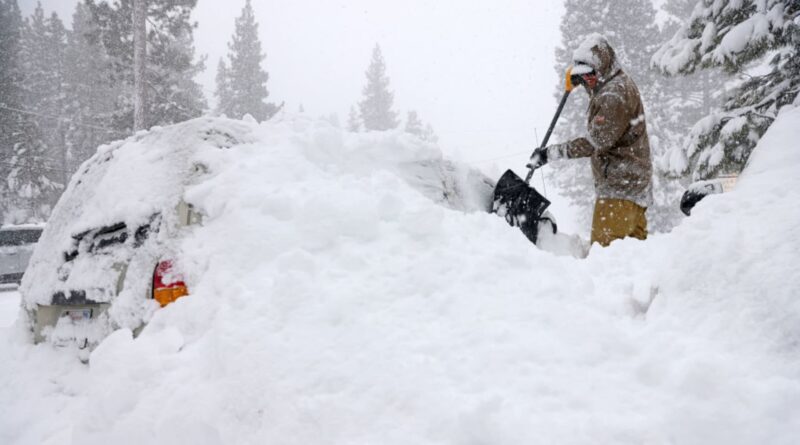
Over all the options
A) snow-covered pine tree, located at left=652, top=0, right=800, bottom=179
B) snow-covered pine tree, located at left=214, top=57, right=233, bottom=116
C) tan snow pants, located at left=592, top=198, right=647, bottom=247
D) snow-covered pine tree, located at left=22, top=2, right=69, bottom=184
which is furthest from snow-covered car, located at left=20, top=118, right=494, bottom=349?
snow-covered pine tree, located at left=22, top=2, right=69, bottom=184

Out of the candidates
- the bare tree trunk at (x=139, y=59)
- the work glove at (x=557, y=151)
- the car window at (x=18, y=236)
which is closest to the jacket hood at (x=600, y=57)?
the work glove at (x=557, y=151)

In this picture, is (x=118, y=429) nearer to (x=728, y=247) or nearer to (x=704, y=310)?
(x=704, y=310)

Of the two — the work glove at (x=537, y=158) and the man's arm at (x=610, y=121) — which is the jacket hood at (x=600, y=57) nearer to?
the man's arm at (x=610, y=121)

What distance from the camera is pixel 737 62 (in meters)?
5.95

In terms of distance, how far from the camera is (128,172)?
121 inches

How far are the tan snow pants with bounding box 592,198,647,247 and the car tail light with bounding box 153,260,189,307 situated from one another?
3.16 meters

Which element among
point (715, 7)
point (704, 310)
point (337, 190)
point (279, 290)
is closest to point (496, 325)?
point (704, 310)

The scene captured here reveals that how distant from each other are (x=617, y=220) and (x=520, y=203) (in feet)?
2.74

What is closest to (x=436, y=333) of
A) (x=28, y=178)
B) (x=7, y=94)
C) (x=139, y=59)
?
(x=139, y=59)

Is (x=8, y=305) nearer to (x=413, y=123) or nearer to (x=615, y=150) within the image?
(x=615, y=150)

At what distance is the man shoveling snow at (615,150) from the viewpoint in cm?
365

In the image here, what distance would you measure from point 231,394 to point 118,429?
0.61m

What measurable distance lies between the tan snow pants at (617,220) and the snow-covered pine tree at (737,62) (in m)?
3.52

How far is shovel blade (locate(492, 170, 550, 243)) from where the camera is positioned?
4137 mm
